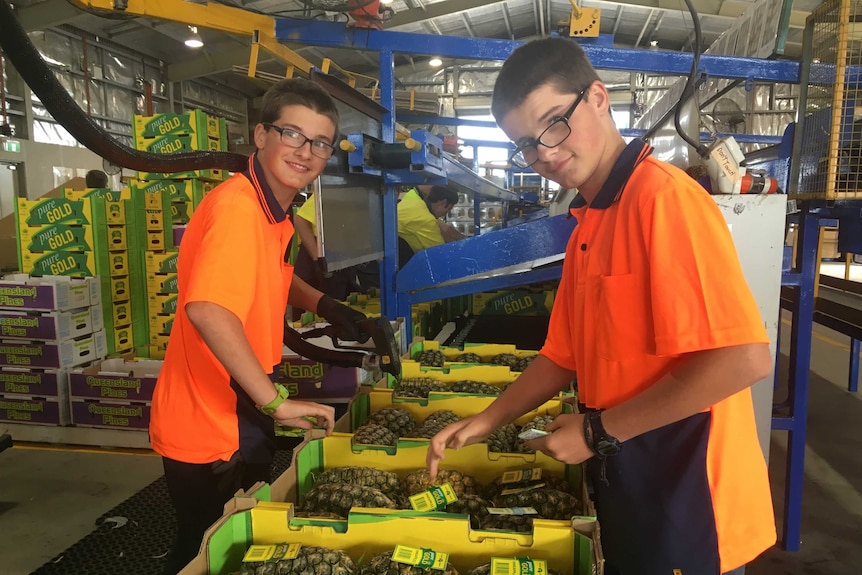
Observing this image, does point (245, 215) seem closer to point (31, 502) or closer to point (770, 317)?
point (770, 317)

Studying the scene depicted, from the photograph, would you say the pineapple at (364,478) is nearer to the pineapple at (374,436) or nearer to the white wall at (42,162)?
the pineapple at (374,436)

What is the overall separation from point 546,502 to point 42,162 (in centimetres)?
1012

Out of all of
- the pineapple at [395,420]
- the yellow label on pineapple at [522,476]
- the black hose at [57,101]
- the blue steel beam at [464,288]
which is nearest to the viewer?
the black hose at [57,101]

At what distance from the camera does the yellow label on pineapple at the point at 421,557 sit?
1.23 metres

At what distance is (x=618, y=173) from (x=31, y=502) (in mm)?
3547

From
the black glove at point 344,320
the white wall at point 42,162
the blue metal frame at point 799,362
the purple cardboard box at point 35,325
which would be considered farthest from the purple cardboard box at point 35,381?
the white wall at point 42,162

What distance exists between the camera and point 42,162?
882 centimetres

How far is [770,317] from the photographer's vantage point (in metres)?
2.02

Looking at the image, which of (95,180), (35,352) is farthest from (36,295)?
(95,180)

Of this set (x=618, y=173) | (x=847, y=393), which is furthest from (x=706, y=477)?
(x=847, y=393)

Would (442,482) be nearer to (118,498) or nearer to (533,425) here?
(533,425)

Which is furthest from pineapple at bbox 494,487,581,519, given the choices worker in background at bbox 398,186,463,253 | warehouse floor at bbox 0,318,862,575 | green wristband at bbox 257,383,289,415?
worker in background at bbox 398,186,463,253

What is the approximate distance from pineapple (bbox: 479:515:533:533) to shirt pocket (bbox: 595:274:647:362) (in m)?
0.54

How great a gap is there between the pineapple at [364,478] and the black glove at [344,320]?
61 cm
